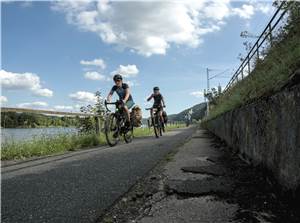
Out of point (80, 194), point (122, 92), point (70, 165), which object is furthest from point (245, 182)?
point (122, 92)

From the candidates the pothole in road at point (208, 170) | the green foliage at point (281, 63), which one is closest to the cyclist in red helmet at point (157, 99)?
the green foliage at point (281, 63)

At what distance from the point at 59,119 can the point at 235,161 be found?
7968mm

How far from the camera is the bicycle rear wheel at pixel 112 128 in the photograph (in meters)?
11.2

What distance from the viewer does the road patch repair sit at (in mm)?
3217

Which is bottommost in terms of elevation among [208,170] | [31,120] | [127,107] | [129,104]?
[208,170]

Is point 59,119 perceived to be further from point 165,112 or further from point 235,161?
point 235,161

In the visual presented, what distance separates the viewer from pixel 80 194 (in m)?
4.37

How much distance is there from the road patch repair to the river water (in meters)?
5.89

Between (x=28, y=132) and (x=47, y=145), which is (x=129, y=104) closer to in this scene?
(x=47, y=145)

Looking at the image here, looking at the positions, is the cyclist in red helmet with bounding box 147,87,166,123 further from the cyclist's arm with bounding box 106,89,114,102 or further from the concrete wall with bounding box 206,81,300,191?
the concrete wall with bounding box 206,81,300,191

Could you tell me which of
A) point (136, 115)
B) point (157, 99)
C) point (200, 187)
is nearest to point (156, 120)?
point (157, 99)

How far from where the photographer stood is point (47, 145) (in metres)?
10.6

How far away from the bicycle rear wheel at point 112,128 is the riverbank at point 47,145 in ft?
3.62

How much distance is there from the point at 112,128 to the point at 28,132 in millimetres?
2474
